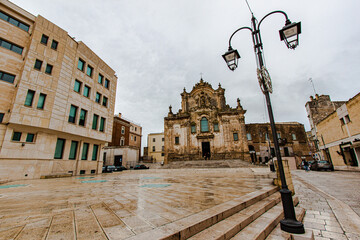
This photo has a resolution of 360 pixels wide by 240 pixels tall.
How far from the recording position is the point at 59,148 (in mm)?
14602

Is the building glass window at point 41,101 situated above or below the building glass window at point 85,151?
above

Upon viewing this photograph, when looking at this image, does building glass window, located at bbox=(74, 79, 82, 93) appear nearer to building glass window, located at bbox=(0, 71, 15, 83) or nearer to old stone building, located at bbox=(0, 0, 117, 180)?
old stone building, located at bbox=(0, 0, 117, 180)

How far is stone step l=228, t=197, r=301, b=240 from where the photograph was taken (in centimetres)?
254

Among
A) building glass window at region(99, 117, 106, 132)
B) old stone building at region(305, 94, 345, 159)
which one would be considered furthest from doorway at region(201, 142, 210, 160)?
old stone building at region(305, 94, 345, 159)

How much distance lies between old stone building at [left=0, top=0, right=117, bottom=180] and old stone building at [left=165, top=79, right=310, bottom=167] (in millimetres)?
18108

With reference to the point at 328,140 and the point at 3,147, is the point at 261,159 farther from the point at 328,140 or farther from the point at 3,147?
the point at 3,147

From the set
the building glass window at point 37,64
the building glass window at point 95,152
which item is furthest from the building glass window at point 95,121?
the building glass window at point 37,64

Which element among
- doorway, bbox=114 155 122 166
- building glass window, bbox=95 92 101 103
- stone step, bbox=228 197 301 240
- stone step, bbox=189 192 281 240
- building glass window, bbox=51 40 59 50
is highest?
building glass window, bbox=51 40 59 50

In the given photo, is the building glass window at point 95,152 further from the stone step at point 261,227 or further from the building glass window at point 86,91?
the stone step at point 261,227

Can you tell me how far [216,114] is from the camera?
33000mm

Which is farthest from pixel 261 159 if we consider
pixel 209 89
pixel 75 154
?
pixel 75 154

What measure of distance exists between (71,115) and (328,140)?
36.2 metres

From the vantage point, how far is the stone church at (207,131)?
30156 millimetres

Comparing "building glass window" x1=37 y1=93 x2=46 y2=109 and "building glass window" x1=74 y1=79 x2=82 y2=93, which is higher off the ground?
"building glass window" x1=74 y1=79 x2=82 y2=93
